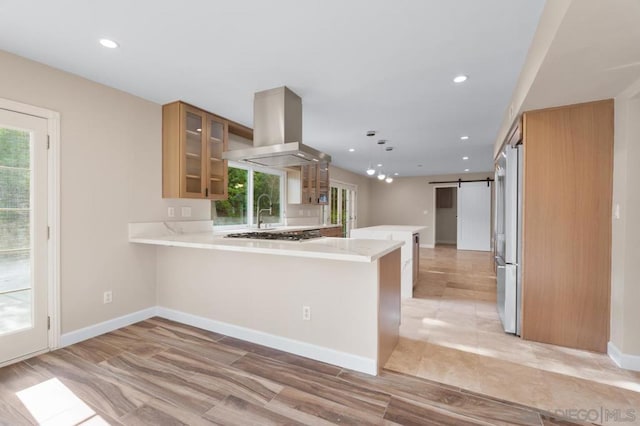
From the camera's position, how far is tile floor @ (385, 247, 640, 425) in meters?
1.80

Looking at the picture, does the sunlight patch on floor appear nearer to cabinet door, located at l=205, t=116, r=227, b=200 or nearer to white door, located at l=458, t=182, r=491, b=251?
cabinet door, located at l=205, t=116, r=227, b=200

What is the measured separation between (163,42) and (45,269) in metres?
2.04

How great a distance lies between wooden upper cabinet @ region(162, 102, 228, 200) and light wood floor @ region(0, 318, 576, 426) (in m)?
1.67

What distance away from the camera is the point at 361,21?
5.84 feet

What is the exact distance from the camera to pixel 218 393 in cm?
190

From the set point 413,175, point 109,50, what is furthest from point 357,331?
point 413,175

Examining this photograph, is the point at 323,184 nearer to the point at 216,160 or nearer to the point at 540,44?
the point at 216,160

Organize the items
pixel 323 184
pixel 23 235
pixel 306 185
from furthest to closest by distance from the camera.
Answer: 1. pixel 323 184
2. pixel 306 185
3. pixel 23 235

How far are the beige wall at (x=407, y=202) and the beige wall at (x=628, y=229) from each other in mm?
7052

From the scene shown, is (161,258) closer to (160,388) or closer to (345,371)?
(160,388)

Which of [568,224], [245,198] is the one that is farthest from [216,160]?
[568,224]

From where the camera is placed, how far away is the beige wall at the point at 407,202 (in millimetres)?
9531

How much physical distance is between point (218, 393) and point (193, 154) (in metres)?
2.46

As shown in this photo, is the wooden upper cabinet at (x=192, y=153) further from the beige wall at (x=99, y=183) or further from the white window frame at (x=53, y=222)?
the white window frame at (x=53, y=222)
